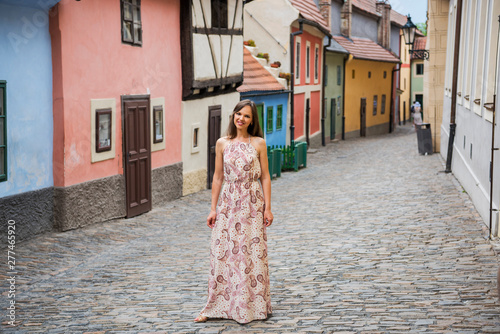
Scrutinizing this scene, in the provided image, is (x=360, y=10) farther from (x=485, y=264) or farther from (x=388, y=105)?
(x=485, y=264)

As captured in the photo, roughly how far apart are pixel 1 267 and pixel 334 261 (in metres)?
4.03

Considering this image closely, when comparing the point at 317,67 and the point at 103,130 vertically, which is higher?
the point at 317,67

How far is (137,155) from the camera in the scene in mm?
13945

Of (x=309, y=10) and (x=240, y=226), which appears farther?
(x=309, y=10)

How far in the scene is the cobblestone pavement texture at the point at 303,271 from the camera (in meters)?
6.41

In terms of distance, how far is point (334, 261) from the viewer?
29.6 feet

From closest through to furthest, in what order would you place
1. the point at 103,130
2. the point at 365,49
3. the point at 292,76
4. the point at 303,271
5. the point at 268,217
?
the point at 268,217
the point at 303,271
the point at 103,130
the point at 292,76
the point at 365,49

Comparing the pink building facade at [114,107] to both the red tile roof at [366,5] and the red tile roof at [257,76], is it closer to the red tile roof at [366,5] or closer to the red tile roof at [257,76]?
the red tile roof at [257,76]

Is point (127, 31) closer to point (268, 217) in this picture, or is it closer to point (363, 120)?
point (268, 217)

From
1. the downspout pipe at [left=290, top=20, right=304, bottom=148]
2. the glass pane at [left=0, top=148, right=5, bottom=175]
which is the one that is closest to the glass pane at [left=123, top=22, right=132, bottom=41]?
the glass pane at [left=0, top=148, right=5, bottom=175]

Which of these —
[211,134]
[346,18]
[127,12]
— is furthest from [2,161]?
[346,18]

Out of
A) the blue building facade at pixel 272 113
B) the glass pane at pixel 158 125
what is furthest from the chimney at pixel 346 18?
the glass pane at pixel 158 125

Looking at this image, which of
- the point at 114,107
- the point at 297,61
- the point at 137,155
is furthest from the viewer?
the point at 297,61

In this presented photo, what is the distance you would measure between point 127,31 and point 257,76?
11.9m
